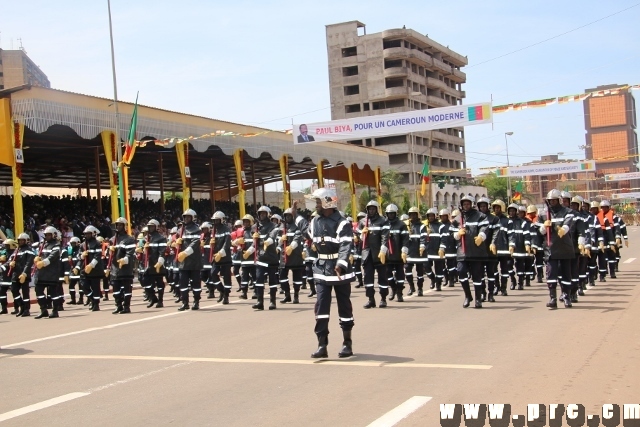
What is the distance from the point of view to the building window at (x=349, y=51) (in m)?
95.6

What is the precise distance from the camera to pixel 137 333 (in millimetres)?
13008

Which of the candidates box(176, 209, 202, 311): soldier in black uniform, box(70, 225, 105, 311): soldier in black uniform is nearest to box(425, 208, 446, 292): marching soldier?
box(176, 209, 202, 311): soldier in black uniform

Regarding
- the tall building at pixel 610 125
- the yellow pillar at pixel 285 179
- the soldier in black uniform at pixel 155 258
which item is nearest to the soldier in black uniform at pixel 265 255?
the soldier in black uniform at pixel 155 258

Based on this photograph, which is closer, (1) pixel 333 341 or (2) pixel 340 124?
(1) pixel 333 341

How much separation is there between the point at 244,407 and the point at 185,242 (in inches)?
401

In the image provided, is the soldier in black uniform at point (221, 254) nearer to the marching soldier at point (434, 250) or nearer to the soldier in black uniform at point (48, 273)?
the soldier in black uniform at point (48, 273)

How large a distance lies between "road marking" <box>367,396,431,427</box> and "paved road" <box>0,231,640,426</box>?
0.04 meters

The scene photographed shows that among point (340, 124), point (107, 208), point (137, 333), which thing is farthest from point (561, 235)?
point (107, 208)

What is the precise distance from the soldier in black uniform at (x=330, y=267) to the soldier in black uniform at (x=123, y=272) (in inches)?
314

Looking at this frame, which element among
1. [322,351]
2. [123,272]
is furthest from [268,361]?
[123,272]

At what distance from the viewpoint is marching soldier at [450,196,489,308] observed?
560 inches

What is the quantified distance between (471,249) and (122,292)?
773 centimetres

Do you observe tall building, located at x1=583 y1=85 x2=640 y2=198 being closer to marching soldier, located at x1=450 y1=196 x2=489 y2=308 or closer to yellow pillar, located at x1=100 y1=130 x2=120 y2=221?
yellow pillar, located at x1=100 y1=130 x2=120 y2=221

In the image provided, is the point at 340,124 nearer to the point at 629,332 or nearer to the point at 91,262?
the point at 91,262
